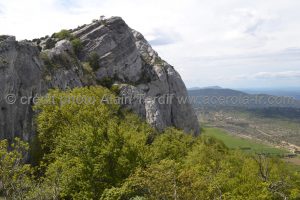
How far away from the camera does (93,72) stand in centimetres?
10694

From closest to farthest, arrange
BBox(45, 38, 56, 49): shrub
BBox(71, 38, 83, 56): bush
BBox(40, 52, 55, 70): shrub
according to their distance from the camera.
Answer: BBox(40, 52, 55, 70): shrub, BBox(45, 38, 56, 49): shrub, BBox(71, 38, 83, 56): bush

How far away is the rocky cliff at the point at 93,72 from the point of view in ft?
204

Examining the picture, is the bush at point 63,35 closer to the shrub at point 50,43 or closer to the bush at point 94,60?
the shrub at point 50,43

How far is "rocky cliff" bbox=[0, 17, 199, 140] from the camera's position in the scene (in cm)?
6228

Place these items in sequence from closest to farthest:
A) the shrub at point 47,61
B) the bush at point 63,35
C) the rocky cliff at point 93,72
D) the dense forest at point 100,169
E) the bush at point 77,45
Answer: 1. the dense forest at point 100,169
2. the rocky cliff at point 93,72
3. the shrub at point 47,61
4. the bush at point 77,45
5. the bush at point 63,35

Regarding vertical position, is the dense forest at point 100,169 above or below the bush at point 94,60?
below

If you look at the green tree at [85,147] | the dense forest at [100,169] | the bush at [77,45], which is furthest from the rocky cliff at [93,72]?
the dense forest at [100,169]

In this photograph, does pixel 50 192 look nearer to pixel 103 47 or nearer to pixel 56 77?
pixel 56 77

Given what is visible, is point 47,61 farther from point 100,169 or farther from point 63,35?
point 100,169

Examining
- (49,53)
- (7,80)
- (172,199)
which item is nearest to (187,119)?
(49,53)

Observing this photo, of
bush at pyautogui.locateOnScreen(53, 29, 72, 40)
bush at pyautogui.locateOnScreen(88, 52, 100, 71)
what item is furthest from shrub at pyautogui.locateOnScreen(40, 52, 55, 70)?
bush at pyautogui.locateOnScreen(53, 29, 72, 40)

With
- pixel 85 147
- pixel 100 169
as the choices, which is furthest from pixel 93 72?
pixel 100 169

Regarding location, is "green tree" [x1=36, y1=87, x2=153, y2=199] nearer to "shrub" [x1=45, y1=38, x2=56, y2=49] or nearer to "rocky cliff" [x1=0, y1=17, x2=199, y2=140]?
"rocky cliff" [x1=0, y1=17, x2=199, y2=140]

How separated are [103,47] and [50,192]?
86968mm
